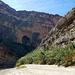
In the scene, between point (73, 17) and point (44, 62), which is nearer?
point (44, 62)

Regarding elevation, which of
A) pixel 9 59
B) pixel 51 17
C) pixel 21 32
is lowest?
pixel 9 59

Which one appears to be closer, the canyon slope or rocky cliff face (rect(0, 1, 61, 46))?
the canyon slope

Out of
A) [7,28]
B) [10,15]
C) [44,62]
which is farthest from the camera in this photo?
[10,15]

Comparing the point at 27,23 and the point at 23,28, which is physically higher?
the point at 27,23

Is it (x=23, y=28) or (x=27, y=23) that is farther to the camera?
(x=27, y=23)

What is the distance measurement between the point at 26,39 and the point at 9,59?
20.3 meters

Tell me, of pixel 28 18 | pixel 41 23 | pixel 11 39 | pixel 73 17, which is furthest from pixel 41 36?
pixel 73 17

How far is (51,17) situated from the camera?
60.9 m

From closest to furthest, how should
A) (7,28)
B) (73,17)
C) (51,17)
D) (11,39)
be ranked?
(73,17) → (11,39) → (7,28) → (51,17)

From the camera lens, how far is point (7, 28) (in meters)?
48.9

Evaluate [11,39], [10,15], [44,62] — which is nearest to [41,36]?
[11,39]

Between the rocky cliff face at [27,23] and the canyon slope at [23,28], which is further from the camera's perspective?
the rocky cliff face at [27,23]

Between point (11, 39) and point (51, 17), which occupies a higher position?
point (51, 17)

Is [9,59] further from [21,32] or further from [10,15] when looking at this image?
[10,15]
